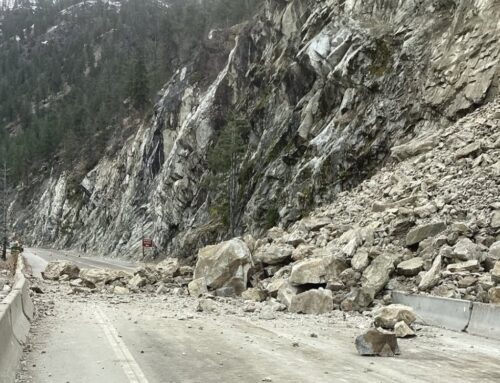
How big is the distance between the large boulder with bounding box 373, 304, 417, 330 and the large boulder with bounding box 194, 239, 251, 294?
7217 millimetres

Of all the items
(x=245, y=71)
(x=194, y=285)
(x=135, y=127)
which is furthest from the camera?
(x=135, y=127)

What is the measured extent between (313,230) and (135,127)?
182ft

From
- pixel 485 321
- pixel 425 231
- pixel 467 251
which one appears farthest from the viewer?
pixel 425 231

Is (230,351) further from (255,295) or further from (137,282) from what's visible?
(137,282)

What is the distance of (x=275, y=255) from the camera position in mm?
17281

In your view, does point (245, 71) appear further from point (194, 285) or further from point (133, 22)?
point (133, 22)

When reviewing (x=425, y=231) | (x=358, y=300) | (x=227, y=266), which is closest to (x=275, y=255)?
(x=227, y=266)

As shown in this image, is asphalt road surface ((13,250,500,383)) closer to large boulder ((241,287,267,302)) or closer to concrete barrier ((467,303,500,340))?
concrete barrier ((467,303,500,340))

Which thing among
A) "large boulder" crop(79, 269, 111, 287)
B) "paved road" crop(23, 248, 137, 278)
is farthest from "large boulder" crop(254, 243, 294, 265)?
"paved road" crop(23, 248, 137, 278)

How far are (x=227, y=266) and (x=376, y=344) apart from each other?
1004 centimetres

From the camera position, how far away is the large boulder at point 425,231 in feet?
43.3

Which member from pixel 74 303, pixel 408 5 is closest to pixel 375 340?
pixel 74 303

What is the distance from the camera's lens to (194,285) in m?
17.8

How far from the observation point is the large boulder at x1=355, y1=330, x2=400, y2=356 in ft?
25.4
